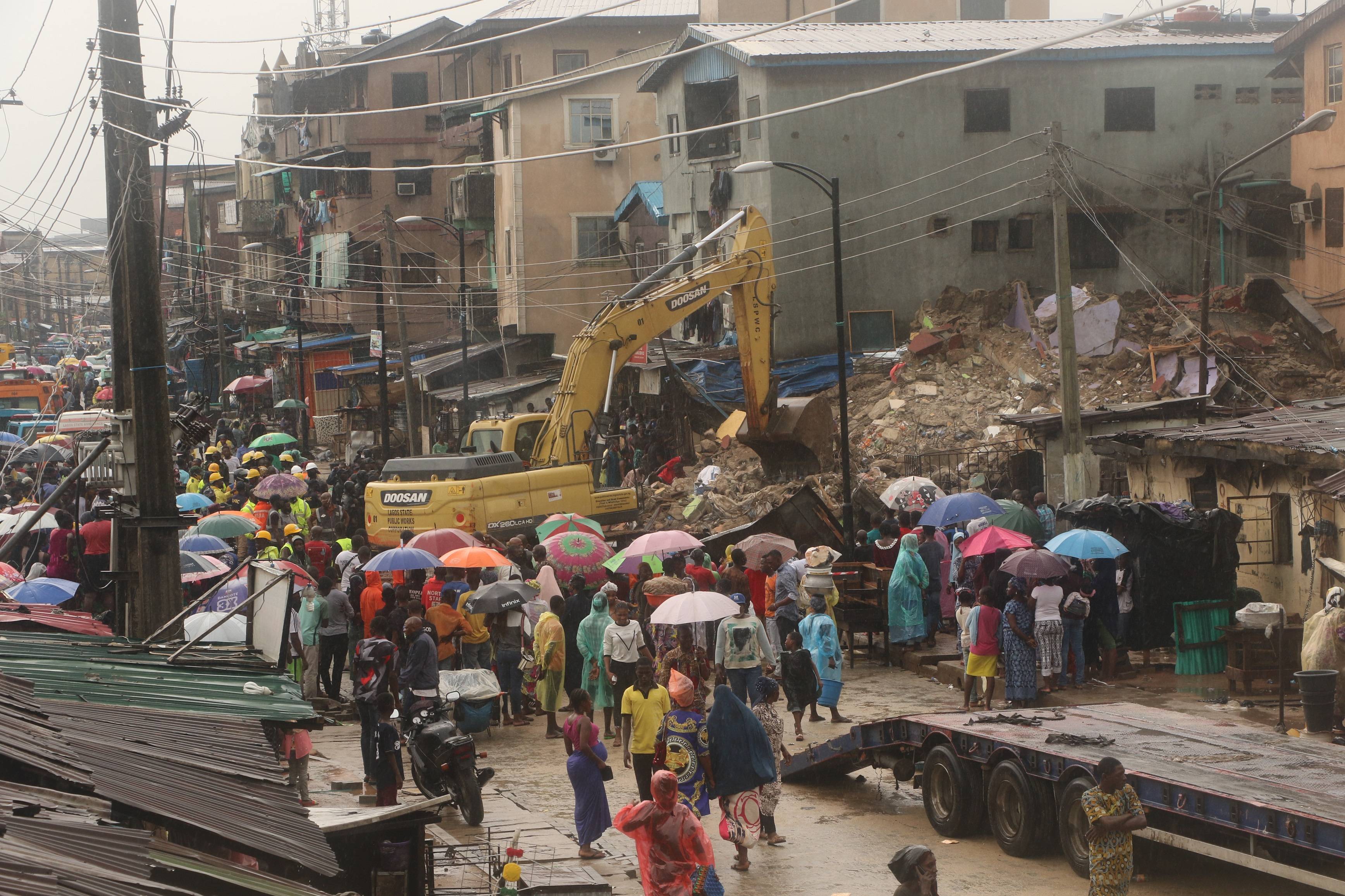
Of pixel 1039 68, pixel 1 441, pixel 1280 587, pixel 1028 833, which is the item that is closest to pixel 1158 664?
pixel 1280 587

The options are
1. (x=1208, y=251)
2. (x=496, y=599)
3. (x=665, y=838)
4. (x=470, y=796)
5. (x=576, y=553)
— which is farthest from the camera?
(x=1208, y=251)

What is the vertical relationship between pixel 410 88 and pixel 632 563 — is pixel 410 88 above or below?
above

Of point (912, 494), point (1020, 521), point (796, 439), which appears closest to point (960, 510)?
point (1020, 521)

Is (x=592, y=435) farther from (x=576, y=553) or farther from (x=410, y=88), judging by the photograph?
(x=410, y=88)

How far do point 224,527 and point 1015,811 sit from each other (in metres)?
13.5

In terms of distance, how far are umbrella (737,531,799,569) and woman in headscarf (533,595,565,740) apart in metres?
3.88

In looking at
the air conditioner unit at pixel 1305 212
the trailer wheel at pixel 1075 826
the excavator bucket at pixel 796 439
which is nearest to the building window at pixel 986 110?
the air conditioner unit at pixel 1305 212

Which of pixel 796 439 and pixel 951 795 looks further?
pixel 796 439

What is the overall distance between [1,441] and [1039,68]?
29008mm

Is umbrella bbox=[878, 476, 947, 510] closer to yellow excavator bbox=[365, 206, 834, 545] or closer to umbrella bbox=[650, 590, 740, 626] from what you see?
yellow excavator bbox=[365, 206, 834, 545]

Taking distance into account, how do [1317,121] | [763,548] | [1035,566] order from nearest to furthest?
[1035,566] → [763,548] → [1317,121]

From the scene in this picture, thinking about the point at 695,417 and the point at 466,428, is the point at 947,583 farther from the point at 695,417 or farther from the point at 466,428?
the point at 466,428

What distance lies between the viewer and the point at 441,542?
18875 mm

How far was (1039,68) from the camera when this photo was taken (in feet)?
118
